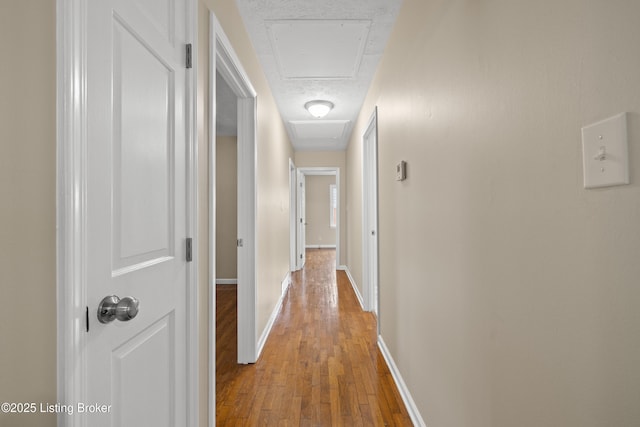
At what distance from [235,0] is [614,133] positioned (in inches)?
81.6

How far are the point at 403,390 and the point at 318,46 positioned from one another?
8.11 ft

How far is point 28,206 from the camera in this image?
66 centimetres

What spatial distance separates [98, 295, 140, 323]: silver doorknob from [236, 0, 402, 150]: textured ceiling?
1.89 m

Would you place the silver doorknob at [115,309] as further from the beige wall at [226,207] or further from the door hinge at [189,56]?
the beige wall at [226,207]

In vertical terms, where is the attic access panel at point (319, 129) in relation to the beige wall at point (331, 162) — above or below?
above

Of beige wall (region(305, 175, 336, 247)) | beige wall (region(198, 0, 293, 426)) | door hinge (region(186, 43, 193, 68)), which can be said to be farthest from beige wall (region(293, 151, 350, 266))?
door hinge (region(186, 43, 193, 68))

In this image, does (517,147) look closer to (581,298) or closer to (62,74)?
(581,298)

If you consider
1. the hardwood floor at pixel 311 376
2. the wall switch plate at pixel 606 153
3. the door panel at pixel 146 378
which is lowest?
the hardwood floor at pixel 311 376

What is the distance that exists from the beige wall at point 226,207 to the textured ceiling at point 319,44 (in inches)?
68.9

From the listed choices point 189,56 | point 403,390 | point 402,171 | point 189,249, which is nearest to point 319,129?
point 402,171

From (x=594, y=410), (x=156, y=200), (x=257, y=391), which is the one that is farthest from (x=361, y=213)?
(x=594, y=410)

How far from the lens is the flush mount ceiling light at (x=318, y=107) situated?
3.70 meters

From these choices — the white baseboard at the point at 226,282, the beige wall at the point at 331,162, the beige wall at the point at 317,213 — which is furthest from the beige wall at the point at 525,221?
the beige wall at the point at 317,213

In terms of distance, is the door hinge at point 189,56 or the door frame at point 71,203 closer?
the door frame at point 71,203
